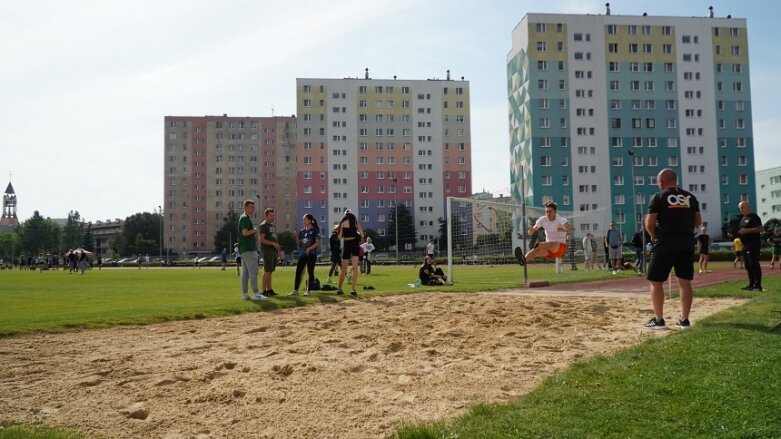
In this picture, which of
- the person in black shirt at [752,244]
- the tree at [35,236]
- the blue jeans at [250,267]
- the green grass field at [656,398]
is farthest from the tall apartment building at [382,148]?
the green grass field at [656,398]

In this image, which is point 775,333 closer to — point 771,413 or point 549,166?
point 771,413

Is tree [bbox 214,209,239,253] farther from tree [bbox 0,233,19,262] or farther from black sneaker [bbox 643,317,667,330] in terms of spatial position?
black sneaker [bbox 643,317,667,330]

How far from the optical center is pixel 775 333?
5.94 meters

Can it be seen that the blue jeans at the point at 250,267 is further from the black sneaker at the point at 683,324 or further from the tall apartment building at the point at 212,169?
the tall apartment building at the point at 212,169

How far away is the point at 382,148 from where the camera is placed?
100000 mm

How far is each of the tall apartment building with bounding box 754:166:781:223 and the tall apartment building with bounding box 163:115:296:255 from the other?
109726mm

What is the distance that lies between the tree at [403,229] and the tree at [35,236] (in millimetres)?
81735

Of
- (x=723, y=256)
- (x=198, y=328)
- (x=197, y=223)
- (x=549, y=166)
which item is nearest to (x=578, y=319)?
(x=198, y=328)

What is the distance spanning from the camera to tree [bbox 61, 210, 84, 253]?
13644cm

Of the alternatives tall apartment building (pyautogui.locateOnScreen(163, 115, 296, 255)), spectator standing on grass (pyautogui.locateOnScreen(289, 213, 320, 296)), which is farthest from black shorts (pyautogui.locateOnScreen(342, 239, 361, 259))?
tall apartment building (pyautogui.locateOnScreen(163, 115, 296, 255))

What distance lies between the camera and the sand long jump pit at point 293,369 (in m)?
3.89

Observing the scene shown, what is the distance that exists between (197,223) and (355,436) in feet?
406

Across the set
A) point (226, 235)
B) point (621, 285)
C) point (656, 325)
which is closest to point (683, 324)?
point (656, 325)

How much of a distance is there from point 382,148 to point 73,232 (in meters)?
88.1
